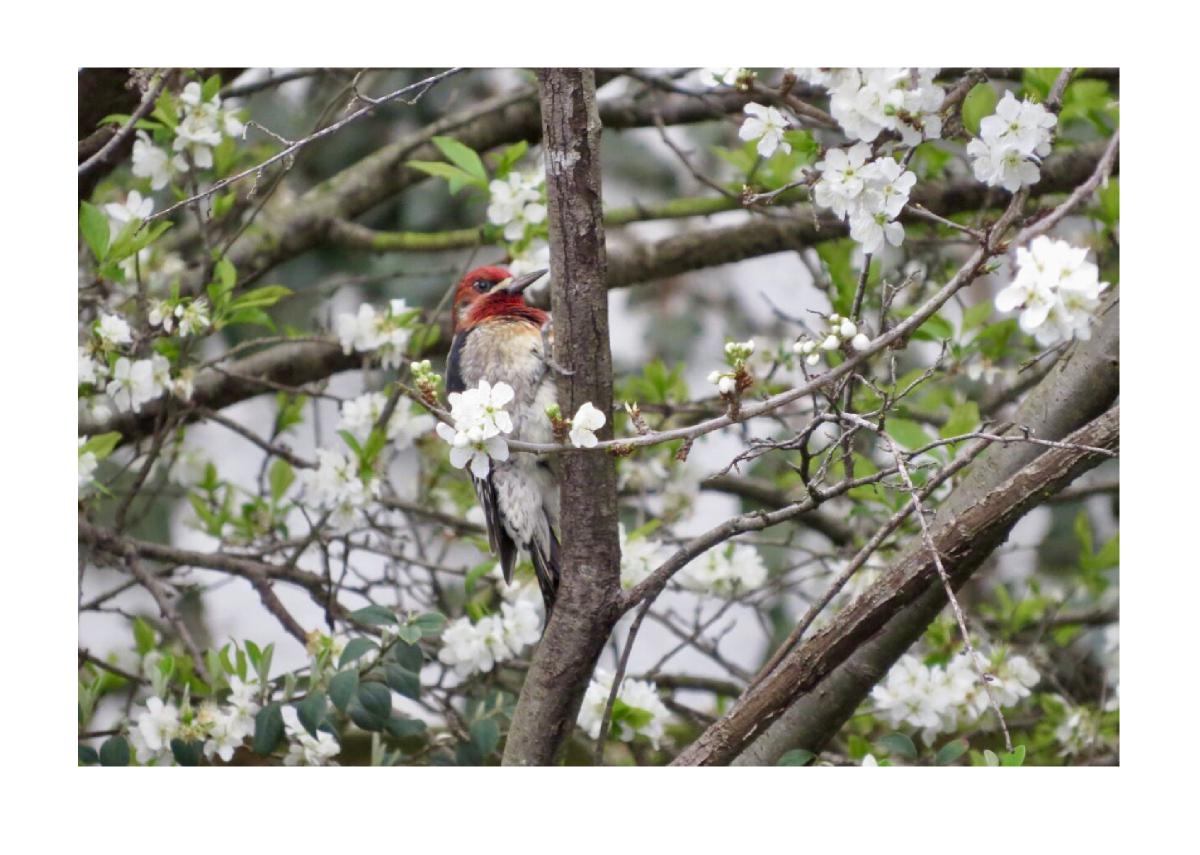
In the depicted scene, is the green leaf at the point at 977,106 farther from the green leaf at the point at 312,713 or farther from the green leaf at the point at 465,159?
the green leaf at the point at 312,713

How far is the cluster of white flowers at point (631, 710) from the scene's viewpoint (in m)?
2.30

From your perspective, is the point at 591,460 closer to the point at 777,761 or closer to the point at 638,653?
the point at 777,761

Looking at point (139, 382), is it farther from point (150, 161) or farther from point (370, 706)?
point (370, 706)

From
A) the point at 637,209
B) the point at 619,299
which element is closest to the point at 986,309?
the point at 637,209

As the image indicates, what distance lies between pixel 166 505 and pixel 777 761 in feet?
5.33

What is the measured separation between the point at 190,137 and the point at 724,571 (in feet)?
4.21

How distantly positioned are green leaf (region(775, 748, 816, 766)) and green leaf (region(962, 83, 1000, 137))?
39.3 inches

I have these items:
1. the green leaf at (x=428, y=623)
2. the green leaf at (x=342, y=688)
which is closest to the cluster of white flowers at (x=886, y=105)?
the green leaf at (x=428, y=623)

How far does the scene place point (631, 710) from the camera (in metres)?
2.29

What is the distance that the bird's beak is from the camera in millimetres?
2469

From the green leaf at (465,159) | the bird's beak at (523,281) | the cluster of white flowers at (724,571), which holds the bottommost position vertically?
the cluster of white flowers at (724,571)

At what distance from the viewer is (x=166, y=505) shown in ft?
10.1

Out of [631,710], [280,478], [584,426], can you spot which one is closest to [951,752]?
[631,710]

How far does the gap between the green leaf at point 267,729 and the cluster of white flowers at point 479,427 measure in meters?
0.71
